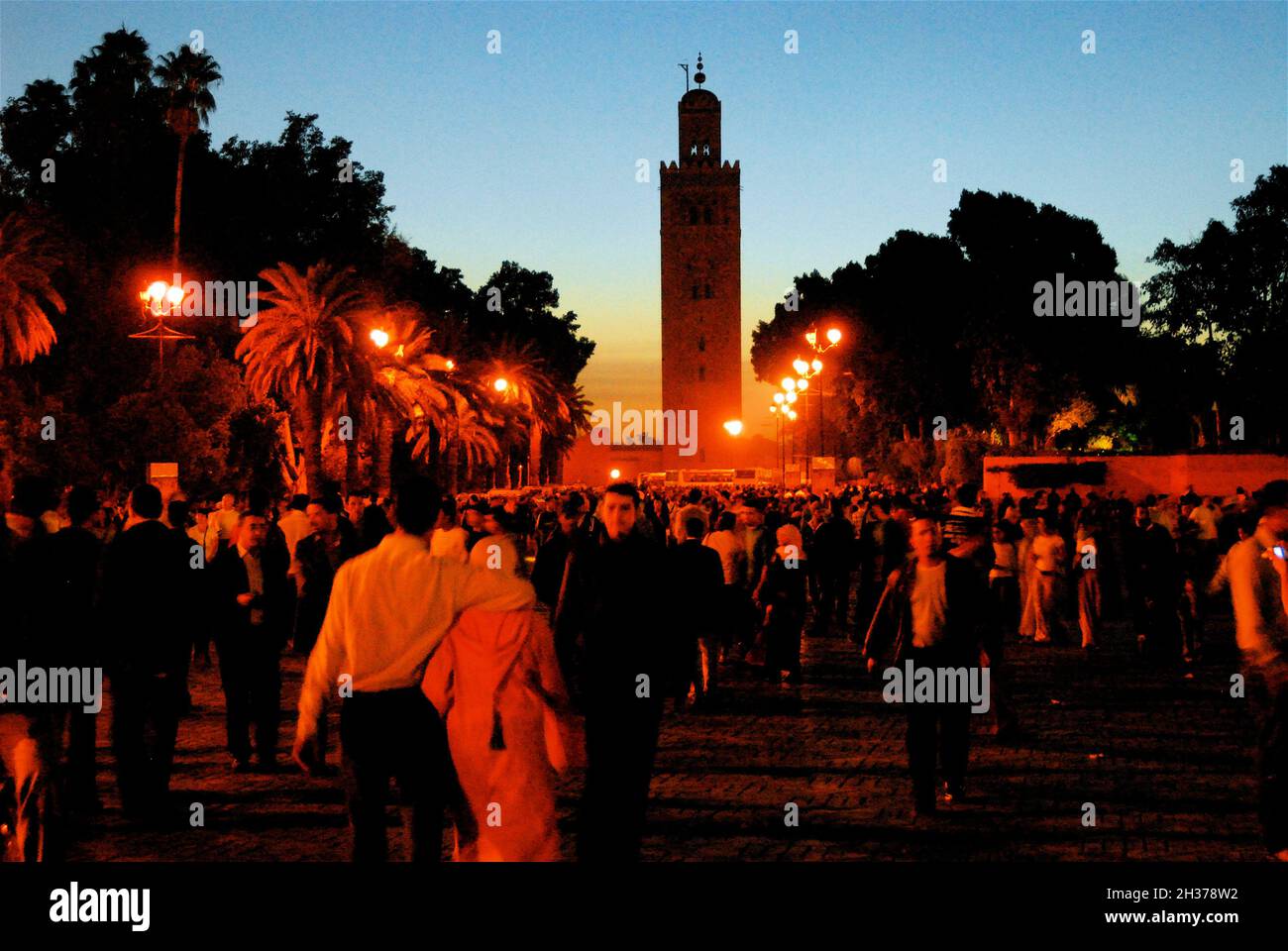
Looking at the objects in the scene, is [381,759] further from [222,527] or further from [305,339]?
[305,339]

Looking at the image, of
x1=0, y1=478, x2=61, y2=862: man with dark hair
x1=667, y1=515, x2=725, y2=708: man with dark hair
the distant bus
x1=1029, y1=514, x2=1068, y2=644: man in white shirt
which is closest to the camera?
x1=0, y1=478, x2=61, y2=862: man with dark hair

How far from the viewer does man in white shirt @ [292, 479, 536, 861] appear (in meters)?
5.15

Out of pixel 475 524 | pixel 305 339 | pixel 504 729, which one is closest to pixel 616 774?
pixel 504 729

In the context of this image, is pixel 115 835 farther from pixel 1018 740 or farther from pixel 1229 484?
pixel 1229 484

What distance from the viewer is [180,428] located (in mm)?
40750

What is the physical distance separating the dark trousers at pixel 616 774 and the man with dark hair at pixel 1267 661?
294 centimetres

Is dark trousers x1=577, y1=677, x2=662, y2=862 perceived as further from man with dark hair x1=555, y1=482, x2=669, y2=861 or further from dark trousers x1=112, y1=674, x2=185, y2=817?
dark trousers x1=112, y1=674, x2=185, y2=817

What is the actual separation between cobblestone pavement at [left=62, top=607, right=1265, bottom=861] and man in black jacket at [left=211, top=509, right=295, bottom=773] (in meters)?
0.31

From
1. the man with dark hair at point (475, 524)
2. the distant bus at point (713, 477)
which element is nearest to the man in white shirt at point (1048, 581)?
the man with dark hair at point (475, 524)

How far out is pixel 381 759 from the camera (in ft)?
16.9

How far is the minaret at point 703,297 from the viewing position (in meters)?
105

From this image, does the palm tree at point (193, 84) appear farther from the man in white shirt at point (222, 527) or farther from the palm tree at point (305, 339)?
the man in white shirt at point (222, 527)

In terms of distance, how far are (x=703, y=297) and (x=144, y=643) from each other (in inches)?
3846

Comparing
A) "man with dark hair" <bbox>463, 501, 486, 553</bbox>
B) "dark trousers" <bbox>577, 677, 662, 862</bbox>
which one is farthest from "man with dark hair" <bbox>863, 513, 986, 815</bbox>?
"man with dark hair" <bbox>463, 501, 486, 553</bbox>
